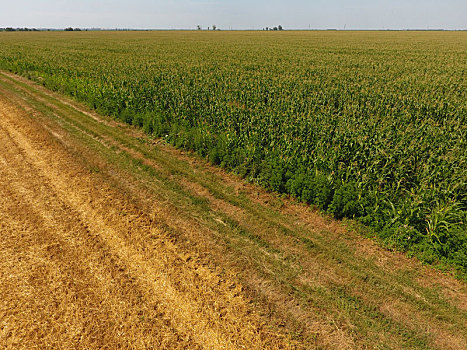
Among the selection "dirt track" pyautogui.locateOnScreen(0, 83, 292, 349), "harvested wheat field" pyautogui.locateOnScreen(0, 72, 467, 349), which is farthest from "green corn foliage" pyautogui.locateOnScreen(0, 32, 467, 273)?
"dirt track" pyautogui.locateOnScreen(0, 83, 292, 349)

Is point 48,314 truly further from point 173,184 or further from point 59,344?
point 173,184

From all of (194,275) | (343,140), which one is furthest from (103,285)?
(343,140)

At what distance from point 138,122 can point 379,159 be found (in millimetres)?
10142

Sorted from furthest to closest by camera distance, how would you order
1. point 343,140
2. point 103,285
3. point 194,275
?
1. point 343,140
2. point 194,275
3. point 103,285

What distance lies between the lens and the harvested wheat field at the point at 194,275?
12.9ft

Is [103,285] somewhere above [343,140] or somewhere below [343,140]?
below

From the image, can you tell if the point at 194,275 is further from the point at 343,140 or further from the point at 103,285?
the point at 343,140

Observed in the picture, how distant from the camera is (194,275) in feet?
16.1

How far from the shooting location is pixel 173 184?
8.05 metres

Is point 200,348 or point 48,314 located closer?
point 200,348

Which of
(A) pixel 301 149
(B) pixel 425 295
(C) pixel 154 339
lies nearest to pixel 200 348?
(C) pixel 154 339

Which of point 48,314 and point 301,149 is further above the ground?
point 301,149

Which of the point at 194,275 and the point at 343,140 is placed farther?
the point at 343,140

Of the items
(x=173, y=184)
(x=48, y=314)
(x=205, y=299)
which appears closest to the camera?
(x=48, y=314)
